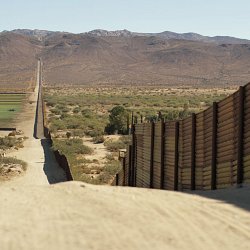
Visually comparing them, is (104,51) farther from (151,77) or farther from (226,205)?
(226,205)

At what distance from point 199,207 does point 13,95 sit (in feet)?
280

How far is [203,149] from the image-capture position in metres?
9.58

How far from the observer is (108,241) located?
5480mm

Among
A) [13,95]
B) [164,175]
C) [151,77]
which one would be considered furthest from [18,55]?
[164,175]

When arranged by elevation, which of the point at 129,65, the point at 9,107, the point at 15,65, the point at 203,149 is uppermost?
the point at 129,65

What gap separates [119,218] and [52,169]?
66.3ft

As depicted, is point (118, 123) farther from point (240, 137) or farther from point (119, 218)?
point (119, 218)

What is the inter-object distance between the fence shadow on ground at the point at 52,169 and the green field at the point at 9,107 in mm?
20014

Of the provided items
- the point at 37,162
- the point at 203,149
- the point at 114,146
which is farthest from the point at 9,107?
the point at 203,149

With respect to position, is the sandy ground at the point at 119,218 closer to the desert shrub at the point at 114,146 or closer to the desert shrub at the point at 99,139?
the desert shrub at the point at 114,146

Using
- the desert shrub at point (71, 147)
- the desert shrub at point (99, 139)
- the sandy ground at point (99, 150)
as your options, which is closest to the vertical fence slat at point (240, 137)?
the sandy ground at point (99, 150)

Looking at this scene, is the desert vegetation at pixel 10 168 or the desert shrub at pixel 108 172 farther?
the desert vegetation at pixel 10 168

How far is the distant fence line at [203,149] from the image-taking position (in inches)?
319

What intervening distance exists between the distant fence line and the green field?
39.8 m
